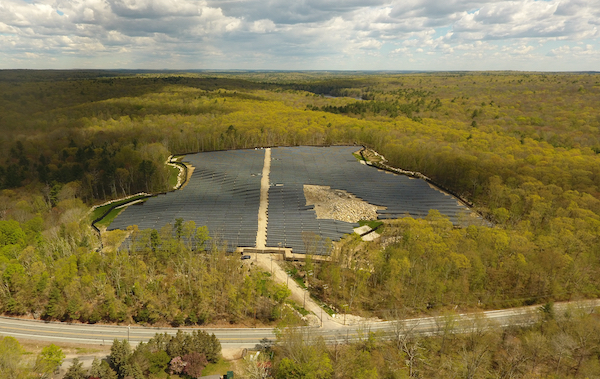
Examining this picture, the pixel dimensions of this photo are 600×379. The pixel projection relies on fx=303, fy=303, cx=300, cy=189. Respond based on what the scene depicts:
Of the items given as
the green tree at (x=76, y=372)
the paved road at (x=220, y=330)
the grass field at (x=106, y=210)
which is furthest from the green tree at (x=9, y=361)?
the grass field at (x=106, y=210)

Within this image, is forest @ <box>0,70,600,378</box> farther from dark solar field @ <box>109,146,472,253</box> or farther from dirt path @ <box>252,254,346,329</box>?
dark solar field @ <box>109,146,472,253</box>

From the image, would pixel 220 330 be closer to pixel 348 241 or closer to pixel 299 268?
pixel 299 268

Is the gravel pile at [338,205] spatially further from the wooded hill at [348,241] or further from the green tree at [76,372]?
the green tree at [76,372]

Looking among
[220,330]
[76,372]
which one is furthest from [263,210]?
[76,372]

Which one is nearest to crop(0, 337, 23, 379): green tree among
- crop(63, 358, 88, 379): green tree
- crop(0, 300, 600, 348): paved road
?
crop(63, 358, 88, 379): green tree

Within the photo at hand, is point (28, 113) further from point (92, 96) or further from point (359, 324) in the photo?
point (359, 324)
